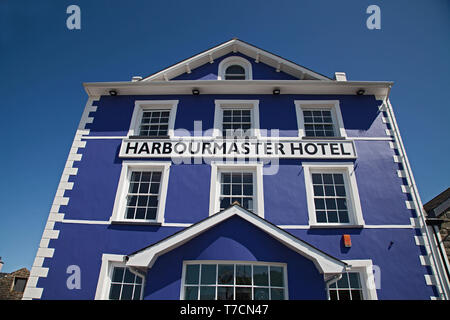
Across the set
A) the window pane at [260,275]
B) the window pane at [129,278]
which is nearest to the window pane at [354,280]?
the window pane at [260,275]

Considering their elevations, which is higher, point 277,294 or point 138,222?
point 138,222

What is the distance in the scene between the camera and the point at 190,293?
7.10m

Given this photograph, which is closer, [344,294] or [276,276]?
[276,276]

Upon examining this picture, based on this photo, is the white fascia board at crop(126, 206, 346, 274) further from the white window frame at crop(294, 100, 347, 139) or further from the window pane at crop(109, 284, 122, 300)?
the white window frame at crop(294, 100, 347, 139)

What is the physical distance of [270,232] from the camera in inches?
287

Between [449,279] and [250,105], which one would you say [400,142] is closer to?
[449,279]

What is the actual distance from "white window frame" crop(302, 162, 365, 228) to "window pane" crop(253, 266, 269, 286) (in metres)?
2.53

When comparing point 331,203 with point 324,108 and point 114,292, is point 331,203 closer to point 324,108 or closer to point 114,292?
point 324,108

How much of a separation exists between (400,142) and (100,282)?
11.8 m

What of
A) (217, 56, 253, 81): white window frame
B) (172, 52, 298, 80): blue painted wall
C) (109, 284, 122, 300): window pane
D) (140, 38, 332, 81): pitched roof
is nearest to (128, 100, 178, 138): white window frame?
(140, 38, 332, 81): pitched roof

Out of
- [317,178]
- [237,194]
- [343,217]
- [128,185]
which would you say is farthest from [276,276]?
[128,185]

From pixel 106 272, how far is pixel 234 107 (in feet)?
26.0
